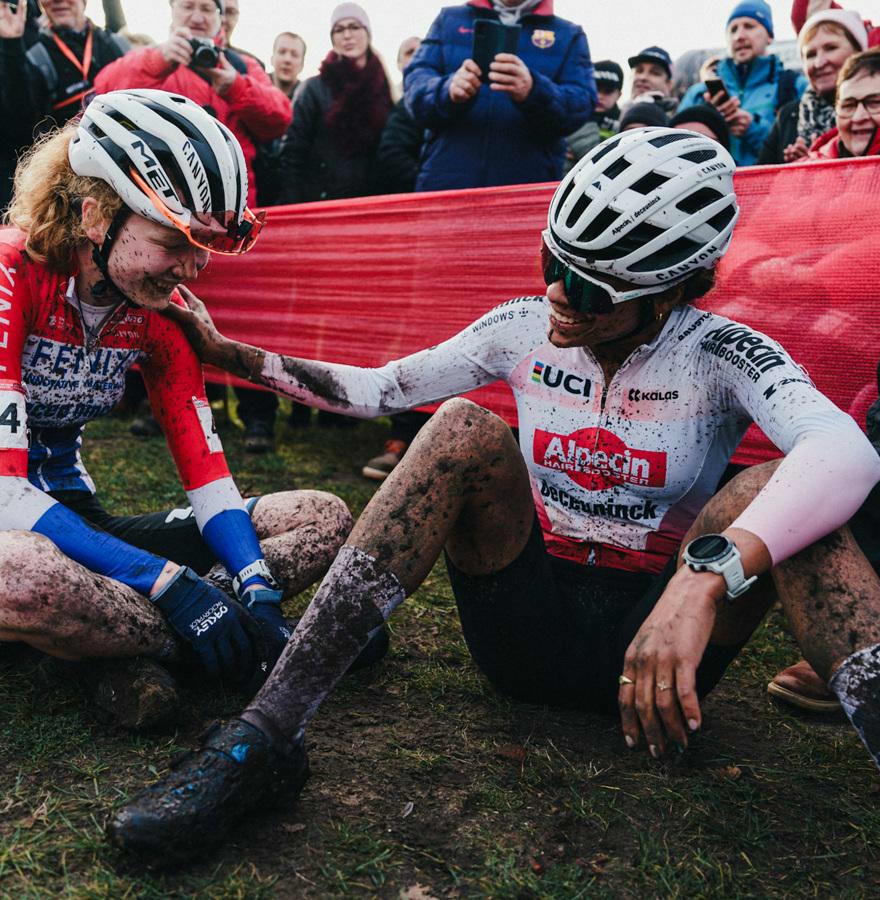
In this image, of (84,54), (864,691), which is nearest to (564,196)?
(864,691)

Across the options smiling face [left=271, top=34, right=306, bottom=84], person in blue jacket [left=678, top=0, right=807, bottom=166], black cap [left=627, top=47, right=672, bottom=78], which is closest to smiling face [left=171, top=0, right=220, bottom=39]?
smiling face [left=271, top=34, right=306, bottom=84]

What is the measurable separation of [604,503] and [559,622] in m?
0.40

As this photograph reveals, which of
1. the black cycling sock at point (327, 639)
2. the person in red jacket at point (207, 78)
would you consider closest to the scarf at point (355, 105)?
the person in red jacket at point (207, 78)

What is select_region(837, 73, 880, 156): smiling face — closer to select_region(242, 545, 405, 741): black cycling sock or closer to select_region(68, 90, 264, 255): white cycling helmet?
select_region(68, 90, 264, 255): white cycling helmet

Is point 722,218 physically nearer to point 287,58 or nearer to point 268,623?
point 268,623

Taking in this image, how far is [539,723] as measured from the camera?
10.1 ft

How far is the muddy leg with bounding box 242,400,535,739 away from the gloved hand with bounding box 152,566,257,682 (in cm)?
59

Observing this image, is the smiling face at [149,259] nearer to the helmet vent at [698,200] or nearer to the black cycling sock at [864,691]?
the helmet vent at [698,200]

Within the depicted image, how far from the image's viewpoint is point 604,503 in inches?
115

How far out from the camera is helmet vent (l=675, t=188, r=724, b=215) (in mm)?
2717

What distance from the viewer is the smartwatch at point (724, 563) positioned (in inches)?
87.7

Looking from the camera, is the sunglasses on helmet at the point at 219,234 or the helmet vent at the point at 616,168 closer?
the helmet vent at the point at 616,168

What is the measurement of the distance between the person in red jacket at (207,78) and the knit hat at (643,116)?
2.49 m

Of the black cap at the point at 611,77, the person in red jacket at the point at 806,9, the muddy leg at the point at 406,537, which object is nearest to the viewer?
the muddy leg at the point at 406,537
